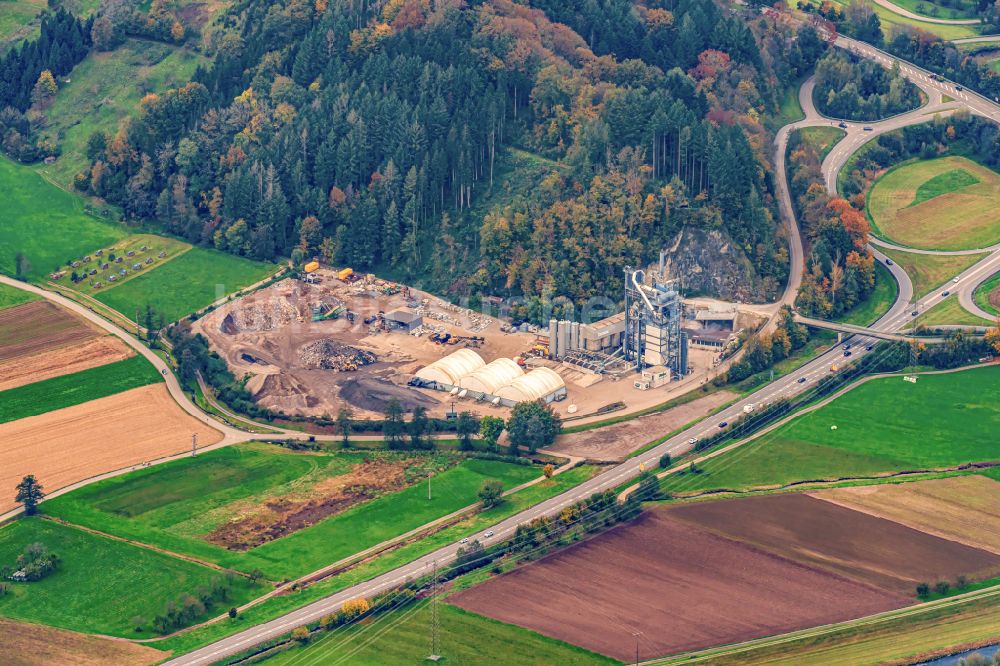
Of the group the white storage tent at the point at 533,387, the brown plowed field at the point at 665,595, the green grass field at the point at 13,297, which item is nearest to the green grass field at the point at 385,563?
the brown plowed field at the point at 665,595

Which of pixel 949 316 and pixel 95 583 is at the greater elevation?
pixel 949 316

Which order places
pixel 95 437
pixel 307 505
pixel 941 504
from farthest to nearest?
pixel 95 437
pixel 307 505
pixel 941 504

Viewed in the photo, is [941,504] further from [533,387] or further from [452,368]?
[452,368]

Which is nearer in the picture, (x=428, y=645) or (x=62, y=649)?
(x=428, y=645)

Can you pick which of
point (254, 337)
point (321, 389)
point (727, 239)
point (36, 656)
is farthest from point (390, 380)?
point (36, 656)

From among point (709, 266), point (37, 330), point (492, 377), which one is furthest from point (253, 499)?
point (709, 266)

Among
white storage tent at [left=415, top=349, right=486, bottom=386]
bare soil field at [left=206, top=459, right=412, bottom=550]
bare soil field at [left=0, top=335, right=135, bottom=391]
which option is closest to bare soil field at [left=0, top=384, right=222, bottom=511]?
bare soil field at [left=0, top=335, right=135, bottom=391]

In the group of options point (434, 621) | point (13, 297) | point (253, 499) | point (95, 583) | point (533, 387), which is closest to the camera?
point (434, 621)
